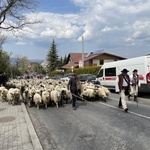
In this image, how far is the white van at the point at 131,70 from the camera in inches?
635

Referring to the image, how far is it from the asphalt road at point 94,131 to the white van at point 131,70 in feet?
21.0

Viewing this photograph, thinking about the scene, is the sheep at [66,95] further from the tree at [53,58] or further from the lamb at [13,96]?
the tree at [53,58]

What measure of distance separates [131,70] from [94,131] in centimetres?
1117

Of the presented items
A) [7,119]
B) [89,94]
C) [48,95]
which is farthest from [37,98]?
[89,94]

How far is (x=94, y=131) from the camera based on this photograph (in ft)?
24.2

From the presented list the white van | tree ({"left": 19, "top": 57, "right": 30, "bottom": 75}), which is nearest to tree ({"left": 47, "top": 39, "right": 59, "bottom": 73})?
tree ({"left": 19, "top": 57, "right": 30, "bottom": 75})

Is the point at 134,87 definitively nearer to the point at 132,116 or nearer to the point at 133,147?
the point at 132,116

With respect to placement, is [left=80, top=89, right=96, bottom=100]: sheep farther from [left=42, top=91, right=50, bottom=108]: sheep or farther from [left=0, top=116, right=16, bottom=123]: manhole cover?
[left=0, top=116, right=16, bottom=123]: manhole cover

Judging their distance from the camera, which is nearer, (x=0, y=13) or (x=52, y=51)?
(x=0, y=13)

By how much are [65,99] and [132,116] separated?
5.28 meters

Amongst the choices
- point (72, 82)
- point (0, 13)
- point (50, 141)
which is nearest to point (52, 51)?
point (0, 13)

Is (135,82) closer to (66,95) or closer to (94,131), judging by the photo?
(66,95)

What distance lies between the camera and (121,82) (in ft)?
35.4

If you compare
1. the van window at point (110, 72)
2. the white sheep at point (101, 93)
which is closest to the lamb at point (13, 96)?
the white sheep at point (101, 93)
